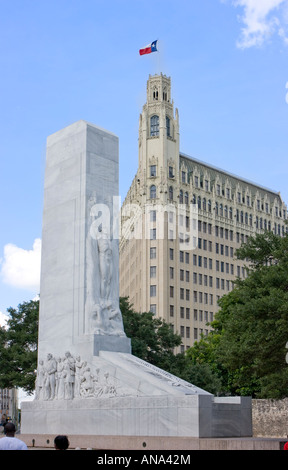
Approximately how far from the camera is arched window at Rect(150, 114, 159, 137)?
87.0 metres

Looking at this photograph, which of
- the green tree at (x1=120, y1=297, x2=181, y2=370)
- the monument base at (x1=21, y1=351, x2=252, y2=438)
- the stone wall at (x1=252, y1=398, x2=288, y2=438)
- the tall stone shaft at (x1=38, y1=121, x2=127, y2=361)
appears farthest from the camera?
the green tree at (x1=120, y1=297, x2=181, y2=370)

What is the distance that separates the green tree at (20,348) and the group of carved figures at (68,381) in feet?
49.5

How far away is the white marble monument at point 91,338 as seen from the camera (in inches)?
771

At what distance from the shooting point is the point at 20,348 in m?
42.0

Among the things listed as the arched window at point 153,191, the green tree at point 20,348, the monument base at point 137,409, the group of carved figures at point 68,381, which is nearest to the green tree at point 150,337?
the green tree at point 20,348

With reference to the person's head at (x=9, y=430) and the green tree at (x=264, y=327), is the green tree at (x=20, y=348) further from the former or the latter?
the person's head at (x=9, y=430)

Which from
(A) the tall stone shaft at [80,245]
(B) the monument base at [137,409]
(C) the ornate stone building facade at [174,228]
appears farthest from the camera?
(C) the ornate stone building facade at [174,228]

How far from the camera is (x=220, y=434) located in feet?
→ 61.3

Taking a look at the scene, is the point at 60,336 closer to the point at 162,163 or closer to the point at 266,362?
the point at 266,362

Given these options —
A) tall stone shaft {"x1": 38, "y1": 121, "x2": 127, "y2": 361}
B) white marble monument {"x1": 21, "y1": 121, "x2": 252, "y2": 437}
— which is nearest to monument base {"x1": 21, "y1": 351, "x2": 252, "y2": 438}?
white marble monument {"x1": 21, "y1": 121, "x2": 252, "y2": 437}

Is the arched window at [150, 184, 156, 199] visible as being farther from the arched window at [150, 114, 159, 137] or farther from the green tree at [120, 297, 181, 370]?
the green tree at [120, 297, 181, 370]

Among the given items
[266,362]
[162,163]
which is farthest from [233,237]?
[266,362]

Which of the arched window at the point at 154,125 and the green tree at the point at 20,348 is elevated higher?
the arched window at the point at 154,125

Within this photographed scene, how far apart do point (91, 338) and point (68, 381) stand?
6.23 ft
